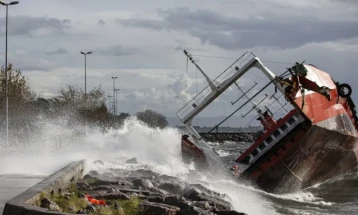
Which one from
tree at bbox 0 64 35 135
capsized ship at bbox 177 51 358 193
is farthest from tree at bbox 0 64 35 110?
capsized ship at bbox 177 51 358 193

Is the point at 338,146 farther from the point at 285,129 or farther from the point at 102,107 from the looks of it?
the point at 102,107

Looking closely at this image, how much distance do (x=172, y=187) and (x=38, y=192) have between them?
7.94 metres

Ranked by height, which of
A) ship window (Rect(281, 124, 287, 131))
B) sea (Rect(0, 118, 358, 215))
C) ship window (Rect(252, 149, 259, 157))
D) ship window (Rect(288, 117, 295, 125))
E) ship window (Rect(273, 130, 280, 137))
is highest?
ship window (Rect(288, 117, 295, 125))

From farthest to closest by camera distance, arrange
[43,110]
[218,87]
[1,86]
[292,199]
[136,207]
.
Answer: [43,110] < [1,86] < [218,87] < [292,199] < [136,207]

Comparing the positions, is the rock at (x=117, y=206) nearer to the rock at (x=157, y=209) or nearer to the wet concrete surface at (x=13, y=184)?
the rock at (x=157, y=209)

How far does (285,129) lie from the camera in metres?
26.2

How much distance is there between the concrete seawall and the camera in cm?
1073

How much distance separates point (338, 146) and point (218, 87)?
5558 millimetres

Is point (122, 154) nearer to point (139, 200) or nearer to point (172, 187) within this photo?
point (172, 187)

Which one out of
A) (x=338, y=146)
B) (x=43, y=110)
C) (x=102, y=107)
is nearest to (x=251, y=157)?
(x=338, y=146)

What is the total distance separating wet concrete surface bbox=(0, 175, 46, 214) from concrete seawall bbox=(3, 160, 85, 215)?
2.46ft

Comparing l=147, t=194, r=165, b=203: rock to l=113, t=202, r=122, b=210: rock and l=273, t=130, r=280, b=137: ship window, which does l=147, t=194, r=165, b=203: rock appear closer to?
l=113, t=202, r=122, b=210: rock

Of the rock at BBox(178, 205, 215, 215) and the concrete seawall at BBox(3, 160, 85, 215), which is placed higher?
the concrete seawall at BBox(3, 160, 85, 215)

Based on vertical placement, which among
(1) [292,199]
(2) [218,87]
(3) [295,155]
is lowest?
(1) [292,199]
